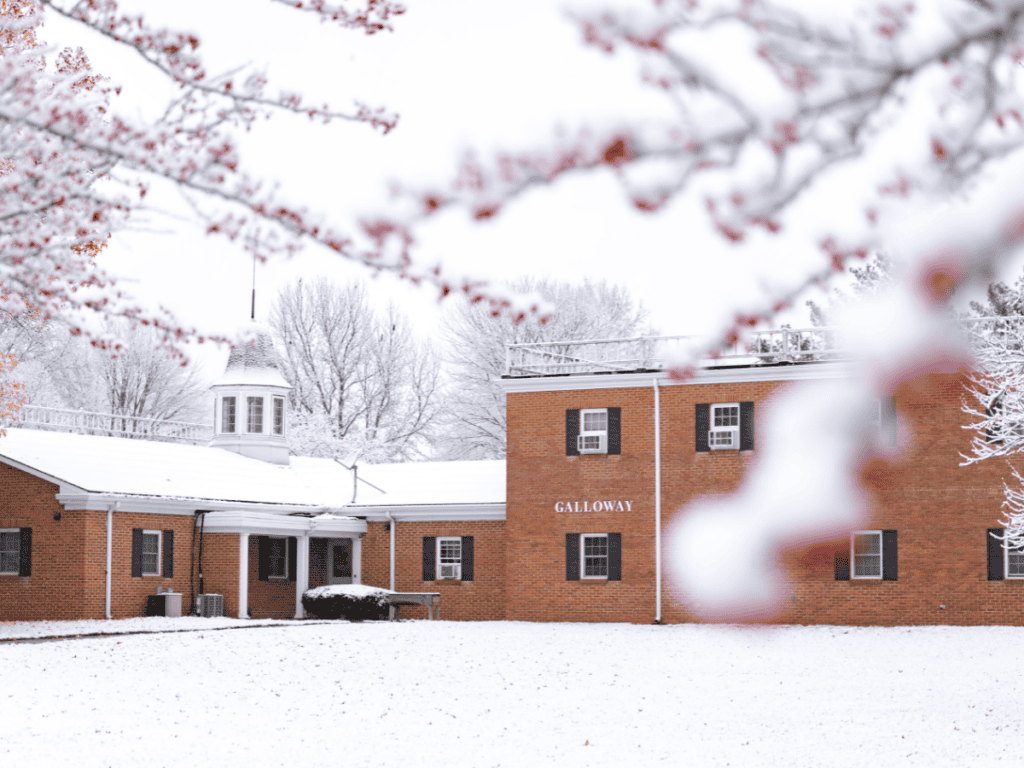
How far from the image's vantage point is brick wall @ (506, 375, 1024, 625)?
28.3 meters

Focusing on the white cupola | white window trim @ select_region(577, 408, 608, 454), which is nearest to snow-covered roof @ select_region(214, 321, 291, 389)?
the white cupola

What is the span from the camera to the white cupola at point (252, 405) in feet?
131

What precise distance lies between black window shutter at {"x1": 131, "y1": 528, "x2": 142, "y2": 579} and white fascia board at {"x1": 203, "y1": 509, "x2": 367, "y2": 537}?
2.13m

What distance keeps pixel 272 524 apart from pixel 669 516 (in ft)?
34.1

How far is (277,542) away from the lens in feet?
116

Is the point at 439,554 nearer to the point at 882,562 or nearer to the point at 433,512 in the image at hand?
the point at 433,512

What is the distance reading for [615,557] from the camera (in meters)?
31.1

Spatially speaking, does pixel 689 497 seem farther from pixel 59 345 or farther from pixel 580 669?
pixel 59 345

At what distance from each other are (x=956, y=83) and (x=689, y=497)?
29071 mm

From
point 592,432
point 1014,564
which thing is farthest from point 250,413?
point 1014,564

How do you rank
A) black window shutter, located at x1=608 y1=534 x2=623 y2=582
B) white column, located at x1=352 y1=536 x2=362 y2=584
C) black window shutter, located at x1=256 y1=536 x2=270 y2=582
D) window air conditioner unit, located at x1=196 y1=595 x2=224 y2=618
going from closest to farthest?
black window shutter, located at x1=608 y1=534 x2=623 y2=582 → window air conditioner unit, located at x1=196 y1=595 x2=224 y2=618 → black window shutter, located at x1=256 y1=536 x2=270 y2=582 → white column, located at x1=352 y1=536 x2=362 y2=584

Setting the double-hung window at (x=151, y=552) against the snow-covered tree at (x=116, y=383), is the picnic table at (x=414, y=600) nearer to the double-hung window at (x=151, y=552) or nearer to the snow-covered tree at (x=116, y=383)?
the double-hung window at (x=151, y=552)

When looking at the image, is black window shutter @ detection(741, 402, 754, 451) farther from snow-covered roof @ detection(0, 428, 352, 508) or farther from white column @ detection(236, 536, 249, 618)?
white column @ detection(236, 536, 249, 618)

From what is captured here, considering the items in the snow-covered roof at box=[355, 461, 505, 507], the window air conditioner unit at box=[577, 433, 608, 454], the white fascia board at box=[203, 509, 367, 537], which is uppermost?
the window air conditioner unit at box=[577, 433, 608, 454]
